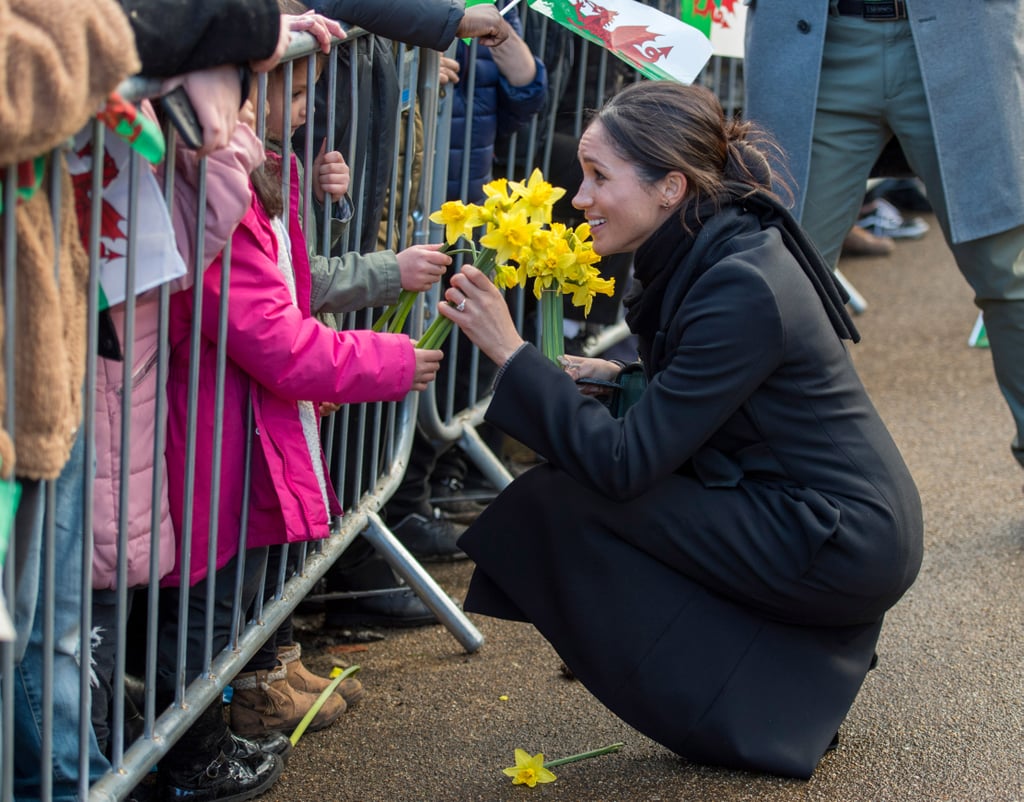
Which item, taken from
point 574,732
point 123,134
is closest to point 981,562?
point 574,732

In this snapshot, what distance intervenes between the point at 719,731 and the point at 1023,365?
179cm

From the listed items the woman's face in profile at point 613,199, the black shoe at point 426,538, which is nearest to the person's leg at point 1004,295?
the woman's face in profile at point 613,199

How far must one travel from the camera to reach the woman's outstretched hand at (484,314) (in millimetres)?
2686

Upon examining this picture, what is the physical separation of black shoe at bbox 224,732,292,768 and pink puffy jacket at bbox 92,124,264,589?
59 cm

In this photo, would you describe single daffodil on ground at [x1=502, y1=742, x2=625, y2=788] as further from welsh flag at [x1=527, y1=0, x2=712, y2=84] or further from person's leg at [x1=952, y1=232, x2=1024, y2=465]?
person's leg at [x1=952, y1=232, x2=1024, y2=465]

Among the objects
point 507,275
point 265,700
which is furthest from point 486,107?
point 265,700

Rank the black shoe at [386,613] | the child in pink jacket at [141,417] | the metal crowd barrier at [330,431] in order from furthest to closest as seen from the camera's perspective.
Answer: the black shoe at [386,613], the child in pink jacket at [141,417], the metal crowd barrier at [330,431]

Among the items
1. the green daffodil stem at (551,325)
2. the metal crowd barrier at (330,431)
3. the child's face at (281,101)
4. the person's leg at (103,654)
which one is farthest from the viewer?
the green daffodil stem at (551,325)

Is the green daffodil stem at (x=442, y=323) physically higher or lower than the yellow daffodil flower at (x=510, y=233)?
lower

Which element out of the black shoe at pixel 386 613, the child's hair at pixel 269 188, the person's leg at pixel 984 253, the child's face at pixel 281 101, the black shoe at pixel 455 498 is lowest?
the black shoe at pixel 455 498

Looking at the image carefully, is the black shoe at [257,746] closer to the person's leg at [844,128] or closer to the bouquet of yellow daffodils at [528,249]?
the bouquet of yellow daffodils at [528,249]

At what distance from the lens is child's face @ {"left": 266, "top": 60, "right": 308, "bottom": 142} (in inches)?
101

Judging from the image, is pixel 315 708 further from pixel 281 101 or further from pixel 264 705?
pixel 281 101

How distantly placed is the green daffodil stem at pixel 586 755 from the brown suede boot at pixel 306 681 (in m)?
0.54
